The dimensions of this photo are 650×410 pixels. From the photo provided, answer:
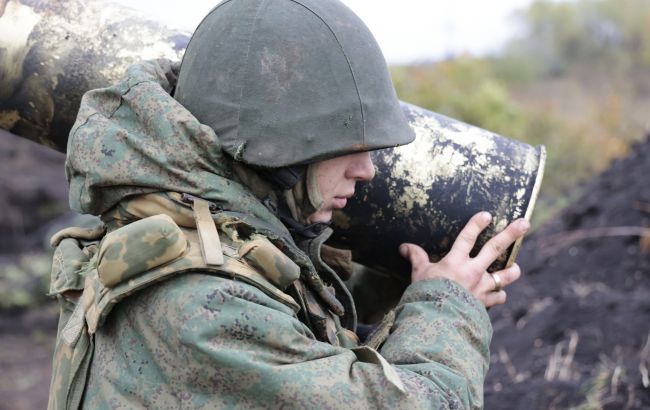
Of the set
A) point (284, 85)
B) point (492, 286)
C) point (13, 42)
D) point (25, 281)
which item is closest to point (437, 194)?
point (492, 286)

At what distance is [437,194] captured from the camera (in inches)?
112

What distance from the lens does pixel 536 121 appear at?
12953mm

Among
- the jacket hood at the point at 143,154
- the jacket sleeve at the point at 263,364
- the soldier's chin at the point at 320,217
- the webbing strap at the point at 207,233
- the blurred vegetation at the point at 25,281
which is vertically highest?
the jacket hood at the point at 143,154

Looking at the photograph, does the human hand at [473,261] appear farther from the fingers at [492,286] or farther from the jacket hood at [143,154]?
the jacket hood at [143,154]

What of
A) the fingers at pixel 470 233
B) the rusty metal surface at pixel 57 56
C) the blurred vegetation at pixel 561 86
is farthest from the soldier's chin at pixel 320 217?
the blurred vegetation at pixel 561 86

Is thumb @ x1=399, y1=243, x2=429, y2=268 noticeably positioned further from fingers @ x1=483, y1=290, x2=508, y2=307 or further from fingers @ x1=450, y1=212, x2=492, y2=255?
fingers @ x1=483, y1=290, x2=508, y2=307

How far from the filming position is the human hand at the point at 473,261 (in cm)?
274

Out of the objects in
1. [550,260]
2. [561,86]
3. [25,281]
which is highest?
[550,260]

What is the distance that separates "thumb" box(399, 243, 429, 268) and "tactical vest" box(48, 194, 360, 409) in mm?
455

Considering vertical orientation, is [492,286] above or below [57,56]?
below

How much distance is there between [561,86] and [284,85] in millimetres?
23614

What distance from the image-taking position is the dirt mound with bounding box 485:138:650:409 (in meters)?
4.51

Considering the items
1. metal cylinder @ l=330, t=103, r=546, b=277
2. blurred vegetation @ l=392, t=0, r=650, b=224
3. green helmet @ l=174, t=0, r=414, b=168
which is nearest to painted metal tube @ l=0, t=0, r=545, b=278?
metal cylinder @ l=330, t=103, r=546, b=277

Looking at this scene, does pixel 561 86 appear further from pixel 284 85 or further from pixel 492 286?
pixel 284 85
